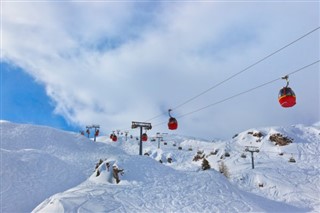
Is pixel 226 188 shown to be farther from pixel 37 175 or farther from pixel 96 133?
pixel 96 133

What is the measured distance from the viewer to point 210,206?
16344mm

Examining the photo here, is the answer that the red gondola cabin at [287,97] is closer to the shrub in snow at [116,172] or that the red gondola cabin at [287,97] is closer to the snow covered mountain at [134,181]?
the snow covered mountain at [134,181]

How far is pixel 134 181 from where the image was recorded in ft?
67.6

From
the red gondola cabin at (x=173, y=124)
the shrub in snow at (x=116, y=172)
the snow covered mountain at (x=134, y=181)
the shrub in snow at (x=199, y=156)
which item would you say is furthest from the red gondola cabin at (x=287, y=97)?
the shrub in snow at (x=199, y=156)

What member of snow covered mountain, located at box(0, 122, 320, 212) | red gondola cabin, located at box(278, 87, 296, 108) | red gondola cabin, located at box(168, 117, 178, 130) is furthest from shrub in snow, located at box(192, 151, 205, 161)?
red gondola cabin, located at box(278, 87, 296, 108)

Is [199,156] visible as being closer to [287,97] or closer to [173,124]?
[173,124]

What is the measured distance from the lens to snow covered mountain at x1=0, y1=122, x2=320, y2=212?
1611cm

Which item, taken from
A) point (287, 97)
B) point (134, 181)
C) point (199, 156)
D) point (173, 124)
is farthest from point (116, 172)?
point (199, 156)

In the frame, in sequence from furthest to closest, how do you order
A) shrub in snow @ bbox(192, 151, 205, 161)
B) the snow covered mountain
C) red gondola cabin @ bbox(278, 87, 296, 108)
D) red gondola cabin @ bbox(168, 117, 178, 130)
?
shrub in snow @ bbox(192, 151, 205, 161), the snow covered mountain, red gondola cabin @ bbox(168, 117, 178, 130), red gondola cabin @ bbox(278, 87, 296, 108)

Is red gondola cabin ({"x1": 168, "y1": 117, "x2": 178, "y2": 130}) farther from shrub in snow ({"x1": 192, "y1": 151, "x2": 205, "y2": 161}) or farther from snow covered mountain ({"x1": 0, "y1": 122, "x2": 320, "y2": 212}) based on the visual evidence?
shrub in snow ({"x1": 192, "y1": 151, "x2": 205, "y2": 161})

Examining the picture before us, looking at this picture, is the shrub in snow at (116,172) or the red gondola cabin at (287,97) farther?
the shrub in snow at (116,172)

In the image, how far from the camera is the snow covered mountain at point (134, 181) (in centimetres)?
1611

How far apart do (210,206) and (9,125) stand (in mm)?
40007

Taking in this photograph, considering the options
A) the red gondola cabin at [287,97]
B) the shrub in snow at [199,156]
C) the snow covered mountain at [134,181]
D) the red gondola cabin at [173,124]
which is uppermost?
the red gondola cabin at [287,97]
